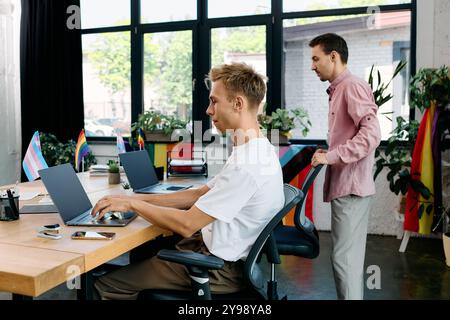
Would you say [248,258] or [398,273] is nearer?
[248,258]

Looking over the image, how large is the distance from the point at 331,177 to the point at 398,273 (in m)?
1.37

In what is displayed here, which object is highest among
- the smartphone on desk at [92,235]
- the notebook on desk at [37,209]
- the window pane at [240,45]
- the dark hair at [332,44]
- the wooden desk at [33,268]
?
the window pane at [240,45]

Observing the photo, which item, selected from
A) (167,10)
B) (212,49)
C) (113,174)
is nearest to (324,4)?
(212,49)

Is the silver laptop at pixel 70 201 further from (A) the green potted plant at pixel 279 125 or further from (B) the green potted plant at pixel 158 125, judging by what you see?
(B) the green potted plant at pixel 158 125

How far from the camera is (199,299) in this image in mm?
1582

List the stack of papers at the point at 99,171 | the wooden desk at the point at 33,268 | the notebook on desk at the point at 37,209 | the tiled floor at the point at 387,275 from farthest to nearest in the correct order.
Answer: the stack of papers at the point at 99,171, the tiled floor at the point at 387,275, the notebook on desk at the point at 37,209, the wooden desk at the point at 33,268

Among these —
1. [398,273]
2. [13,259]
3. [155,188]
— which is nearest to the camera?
[13,259]

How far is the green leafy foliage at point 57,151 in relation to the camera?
5.18 metres

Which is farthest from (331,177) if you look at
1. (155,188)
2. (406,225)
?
(406,225)

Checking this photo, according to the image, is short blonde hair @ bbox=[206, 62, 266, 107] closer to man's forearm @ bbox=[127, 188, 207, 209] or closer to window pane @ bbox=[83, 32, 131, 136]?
man's forearm @ bbox=[127, 188, 207, 209]

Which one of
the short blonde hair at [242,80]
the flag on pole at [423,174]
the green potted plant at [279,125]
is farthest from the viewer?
the green potted plant at [279,125]

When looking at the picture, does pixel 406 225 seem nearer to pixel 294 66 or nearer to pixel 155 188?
pixel 294 66

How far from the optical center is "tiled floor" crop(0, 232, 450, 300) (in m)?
3.02

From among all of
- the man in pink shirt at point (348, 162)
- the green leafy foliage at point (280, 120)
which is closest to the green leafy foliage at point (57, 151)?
the green leafy foliage at point (280, 120)
